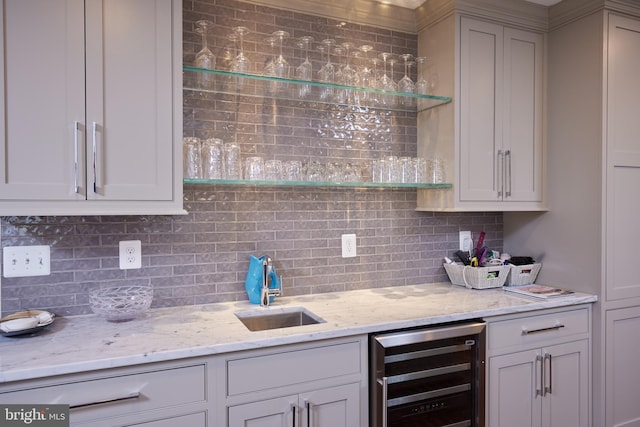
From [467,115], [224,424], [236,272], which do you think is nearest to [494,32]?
[467,115]

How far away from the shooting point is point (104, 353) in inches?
58.4

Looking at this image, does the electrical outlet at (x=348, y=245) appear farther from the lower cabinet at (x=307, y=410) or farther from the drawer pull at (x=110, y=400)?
the drawer pull at (x=110, y=400)

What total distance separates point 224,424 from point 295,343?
378mm

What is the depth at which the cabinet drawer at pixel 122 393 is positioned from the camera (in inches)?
54.8

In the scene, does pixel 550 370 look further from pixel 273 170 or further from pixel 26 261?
pixel 26 261

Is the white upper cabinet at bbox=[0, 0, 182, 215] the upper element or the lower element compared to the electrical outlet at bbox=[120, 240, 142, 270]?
upper

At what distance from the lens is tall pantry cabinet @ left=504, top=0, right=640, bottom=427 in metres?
2.34

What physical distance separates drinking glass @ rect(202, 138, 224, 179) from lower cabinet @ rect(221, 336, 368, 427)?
0.82m

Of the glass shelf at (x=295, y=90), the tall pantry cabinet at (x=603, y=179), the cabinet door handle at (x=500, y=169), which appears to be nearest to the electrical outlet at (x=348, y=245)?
the glass shelf at (x=295, y=90)

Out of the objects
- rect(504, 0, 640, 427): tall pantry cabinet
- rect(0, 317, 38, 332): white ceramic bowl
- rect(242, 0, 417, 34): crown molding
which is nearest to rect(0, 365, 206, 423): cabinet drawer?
rect(0, 317, 38, 332): white ceramic bowl

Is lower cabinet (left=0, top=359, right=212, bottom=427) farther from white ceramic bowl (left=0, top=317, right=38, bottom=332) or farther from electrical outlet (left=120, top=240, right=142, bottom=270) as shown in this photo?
electrical outlet (left=120, top=240, right=142, bottom=270)

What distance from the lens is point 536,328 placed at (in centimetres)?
220

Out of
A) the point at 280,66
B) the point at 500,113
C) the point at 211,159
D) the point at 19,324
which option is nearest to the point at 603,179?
the point at 500,113

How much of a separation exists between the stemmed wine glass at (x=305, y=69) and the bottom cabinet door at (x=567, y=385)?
179 cm
